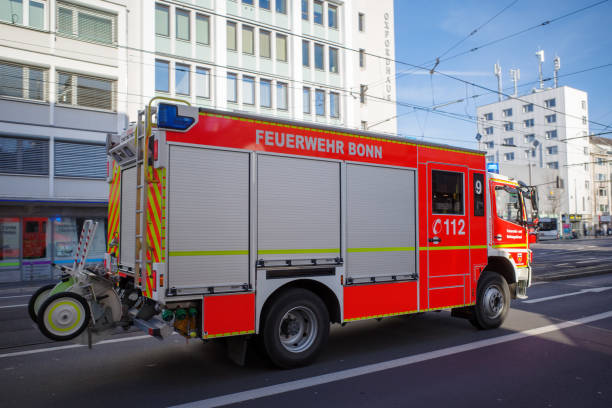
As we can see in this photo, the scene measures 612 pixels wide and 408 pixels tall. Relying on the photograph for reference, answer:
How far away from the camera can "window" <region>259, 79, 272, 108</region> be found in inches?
1026

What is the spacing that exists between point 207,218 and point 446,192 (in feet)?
13.2

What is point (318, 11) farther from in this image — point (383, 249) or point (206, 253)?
point (206, 253)

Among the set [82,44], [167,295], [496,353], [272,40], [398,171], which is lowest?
[496,353]

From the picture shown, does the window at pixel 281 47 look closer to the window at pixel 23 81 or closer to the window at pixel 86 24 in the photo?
the window at pixel 86 24

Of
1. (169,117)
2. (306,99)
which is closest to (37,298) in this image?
(169,117)

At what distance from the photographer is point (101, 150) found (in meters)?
20.7

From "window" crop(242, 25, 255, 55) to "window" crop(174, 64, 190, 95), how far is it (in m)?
3.72

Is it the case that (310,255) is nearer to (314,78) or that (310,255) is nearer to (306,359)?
(306,359)

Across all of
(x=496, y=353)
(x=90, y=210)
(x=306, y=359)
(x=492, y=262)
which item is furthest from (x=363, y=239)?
(x=90, y=210)

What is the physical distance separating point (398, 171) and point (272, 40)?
71.7ft

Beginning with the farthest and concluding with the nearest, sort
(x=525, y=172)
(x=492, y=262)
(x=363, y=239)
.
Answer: (x=525, y=172)
(x=492, y=262)
(x=363, y=239)

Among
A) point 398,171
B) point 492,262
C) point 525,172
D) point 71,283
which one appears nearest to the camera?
point 71,283

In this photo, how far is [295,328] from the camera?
581 centimetres

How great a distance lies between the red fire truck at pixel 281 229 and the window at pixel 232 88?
19004mm
